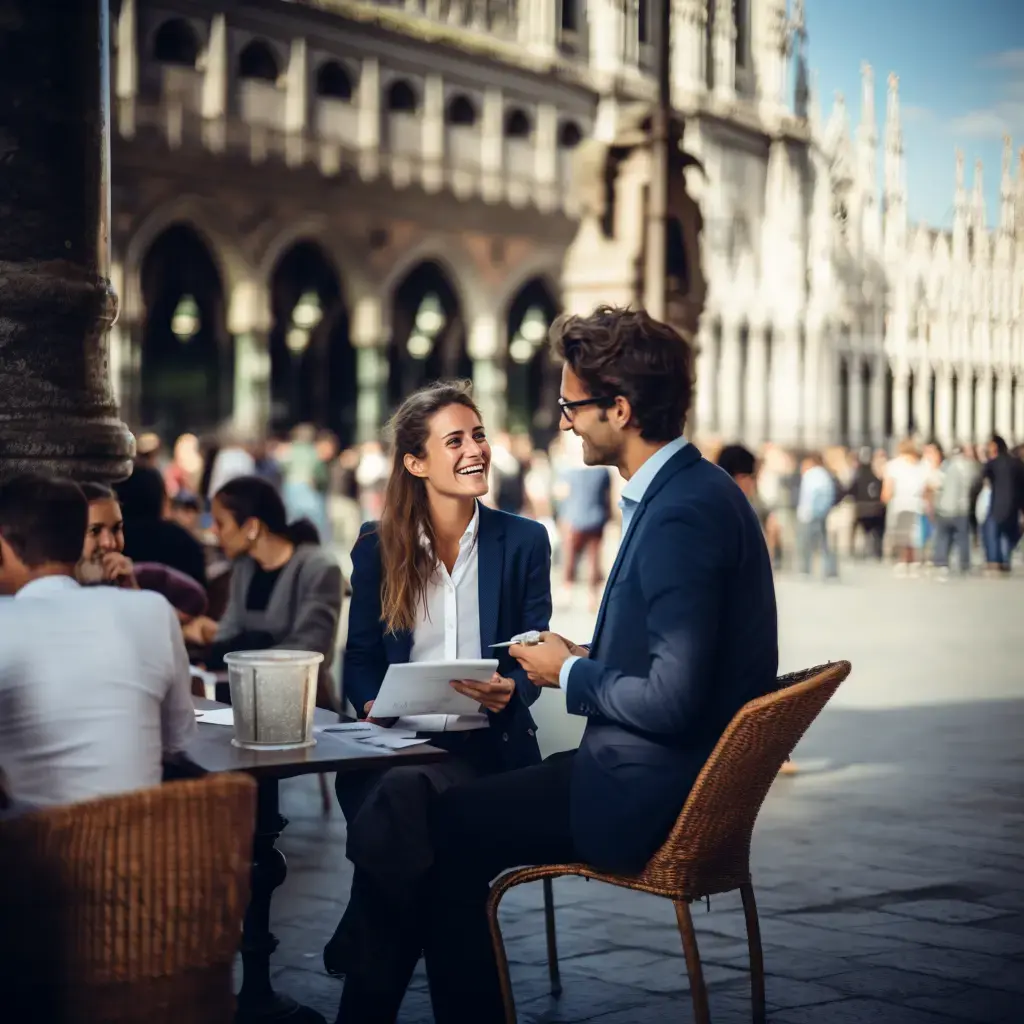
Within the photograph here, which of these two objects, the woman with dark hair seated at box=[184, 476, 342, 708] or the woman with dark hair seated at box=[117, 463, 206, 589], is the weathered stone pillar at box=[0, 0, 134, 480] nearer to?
the woman with dark hair seated at box=[184, 476, 342, 708]

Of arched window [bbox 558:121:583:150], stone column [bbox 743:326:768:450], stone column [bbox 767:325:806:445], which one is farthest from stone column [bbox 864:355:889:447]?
arched window [bbox 558:121:583:150]

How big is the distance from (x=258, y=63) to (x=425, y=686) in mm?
24921

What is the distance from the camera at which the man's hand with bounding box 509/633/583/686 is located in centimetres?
368

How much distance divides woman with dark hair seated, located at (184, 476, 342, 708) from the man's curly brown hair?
8.83ft

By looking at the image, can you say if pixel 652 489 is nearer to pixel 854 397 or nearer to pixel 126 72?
pixel 126 72

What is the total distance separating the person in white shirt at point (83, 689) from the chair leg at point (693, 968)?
1089mm

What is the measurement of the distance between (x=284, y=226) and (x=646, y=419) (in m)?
24.2

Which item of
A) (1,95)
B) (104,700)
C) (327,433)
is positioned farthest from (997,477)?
(104,700)

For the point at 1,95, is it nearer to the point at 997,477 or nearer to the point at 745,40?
the point at 997,477

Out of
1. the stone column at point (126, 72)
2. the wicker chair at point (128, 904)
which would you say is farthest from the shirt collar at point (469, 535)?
the stone column at point (126, 72)

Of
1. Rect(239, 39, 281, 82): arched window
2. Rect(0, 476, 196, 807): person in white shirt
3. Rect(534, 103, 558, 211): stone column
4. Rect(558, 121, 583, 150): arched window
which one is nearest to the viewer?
Rect(0, 476, 196, 807): person in white shirt

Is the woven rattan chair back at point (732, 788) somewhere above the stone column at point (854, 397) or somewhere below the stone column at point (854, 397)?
below

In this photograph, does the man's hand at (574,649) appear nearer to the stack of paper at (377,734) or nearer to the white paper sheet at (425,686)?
the white paper sheet at (425,686)

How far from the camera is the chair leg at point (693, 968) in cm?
348
